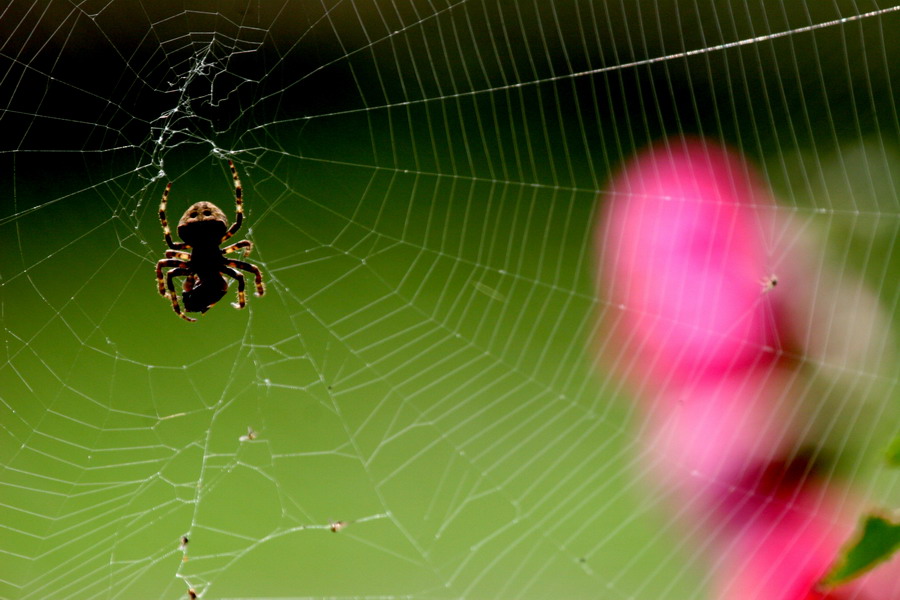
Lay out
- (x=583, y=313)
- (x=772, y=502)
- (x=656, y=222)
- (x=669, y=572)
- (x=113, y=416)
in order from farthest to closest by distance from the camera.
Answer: (x=583, y=313)
(x=113, y=416)
(x=669, y=572)
(x=656, y=222)
(x=772, y=502)

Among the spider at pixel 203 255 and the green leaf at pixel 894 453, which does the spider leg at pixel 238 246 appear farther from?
the green leaf at pixel 894 453

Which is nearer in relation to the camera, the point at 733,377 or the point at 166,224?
the point at 733,377

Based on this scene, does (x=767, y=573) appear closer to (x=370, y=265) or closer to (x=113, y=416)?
(x=113, y=416)

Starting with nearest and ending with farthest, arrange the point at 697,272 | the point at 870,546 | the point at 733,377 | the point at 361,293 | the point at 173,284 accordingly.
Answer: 1. the point at 870,546
2. the point at 733,377
3. the point at 697,272
4. the point at 173,284
5. the point at 361,293

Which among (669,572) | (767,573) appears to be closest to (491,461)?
(669,572)

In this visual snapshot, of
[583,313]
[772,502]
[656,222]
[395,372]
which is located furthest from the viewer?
[583,313]

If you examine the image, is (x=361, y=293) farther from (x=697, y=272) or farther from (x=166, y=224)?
(x=697, y=272)

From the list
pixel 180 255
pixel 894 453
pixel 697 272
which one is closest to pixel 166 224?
pixel 180 255
